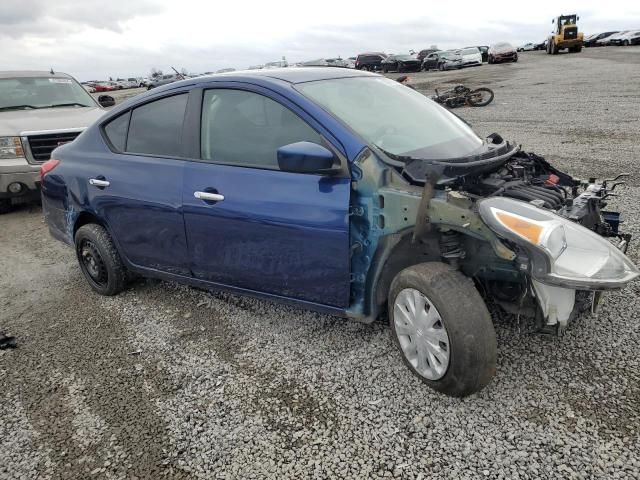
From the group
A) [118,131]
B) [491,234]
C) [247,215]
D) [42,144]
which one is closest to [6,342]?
[118,131]

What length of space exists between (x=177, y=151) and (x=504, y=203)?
218 cm

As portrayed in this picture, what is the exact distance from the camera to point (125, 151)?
3955 mm

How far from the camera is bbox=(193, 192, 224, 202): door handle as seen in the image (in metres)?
3.25

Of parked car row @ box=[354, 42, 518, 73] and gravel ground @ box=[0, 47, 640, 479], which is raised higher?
parked car row @ box=[354, 42, 518, 73]

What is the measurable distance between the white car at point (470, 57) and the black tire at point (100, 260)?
35776 millimetres

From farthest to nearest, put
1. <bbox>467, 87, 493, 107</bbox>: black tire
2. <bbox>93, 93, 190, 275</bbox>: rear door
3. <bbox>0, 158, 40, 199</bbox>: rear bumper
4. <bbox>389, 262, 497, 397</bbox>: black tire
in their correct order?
<bbox>467, 87, 493, 107</bbox>: black tire
<bbox>0, 158, 40, 199</bbox>: rear bumper
<bbox>93, 93, 190, 275</bbox>: rear door
<bbox>389, 262, 497, 397</bbox>: black tire

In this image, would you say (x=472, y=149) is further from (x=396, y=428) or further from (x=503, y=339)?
(x=396, y=428)

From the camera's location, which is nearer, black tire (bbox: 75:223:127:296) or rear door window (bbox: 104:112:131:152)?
rear door window (bbox: 104:112:131:152)

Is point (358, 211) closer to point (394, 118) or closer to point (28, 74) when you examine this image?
point (394, 118)

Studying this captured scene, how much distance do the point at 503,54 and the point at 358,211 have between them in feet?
122

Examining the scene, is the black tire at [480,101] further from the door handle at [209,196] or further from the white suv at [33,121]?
the door handle at [209,196]

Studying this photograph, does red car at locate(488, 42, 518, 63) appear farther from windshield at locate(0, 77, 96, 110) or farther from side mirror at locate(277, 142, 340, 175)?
side mirror at locate(277, 142, 340, 175)

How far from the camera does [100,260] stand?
4.24 m

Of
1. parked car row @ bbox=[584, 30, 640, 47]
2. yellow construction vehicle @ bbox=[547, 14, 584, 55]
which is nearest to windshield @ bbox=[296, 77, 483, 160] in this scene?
yellow construction vehicle @ bbox=[547, 14, 584, 55]
